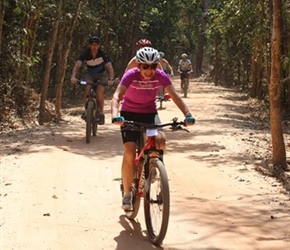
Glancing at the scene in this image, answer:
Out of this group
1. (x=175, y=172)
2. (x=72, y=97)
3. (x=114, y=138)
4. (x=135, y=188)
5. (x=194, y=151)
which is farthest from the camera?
(x=72, y=97)

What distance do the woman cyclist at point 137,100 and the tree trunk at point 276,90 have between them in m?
3.30

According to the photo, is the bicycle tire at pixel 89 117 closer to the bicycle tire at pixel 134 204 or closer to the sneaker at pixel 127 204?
the bicycle tire at pixel 134 204

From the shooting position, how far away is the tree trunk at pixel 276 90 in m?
7.91

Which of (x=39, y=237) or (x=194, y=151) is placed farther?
(x=194, y=151)

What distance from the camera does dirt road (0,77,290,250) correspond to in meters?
4.95

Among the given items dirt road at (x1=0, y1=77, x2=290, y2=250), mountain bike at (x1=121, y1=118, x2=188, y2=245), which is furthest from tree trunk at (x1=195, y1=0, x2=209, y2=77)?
mountain bike at (x1=121, y1=118, x2=188, y2=245)

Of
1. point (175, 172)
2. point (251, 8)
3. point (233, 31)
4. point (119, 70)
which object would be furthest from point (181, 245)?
point (119, 70)

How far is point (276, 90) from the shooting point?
8.03 meters

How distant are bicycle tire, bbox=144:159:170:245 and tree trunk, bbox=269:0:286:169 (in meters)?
3.83

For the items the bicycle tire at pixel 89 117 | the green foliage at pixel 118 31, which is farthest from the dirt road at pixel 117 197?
the green foliage at pixel 118 31

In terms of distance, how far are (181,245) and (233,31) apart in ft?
57.7

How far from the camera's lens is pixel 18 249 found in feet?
15.4

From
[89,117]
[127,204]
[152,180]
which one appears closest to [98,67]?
[89,117]

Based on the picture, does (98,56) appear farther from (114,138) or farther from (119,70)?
(119,70)
